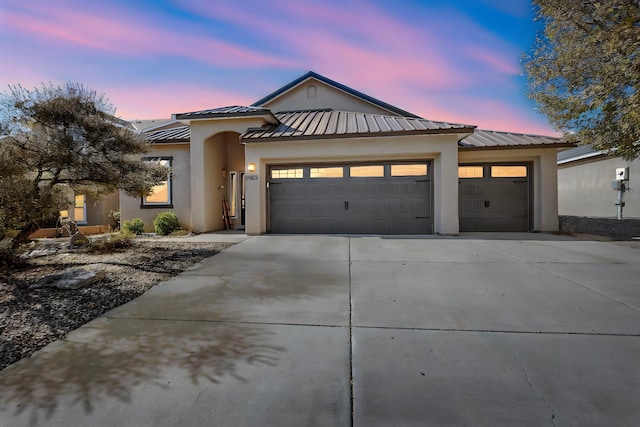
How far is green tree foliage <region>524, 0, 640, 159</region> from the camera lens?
5.95 m

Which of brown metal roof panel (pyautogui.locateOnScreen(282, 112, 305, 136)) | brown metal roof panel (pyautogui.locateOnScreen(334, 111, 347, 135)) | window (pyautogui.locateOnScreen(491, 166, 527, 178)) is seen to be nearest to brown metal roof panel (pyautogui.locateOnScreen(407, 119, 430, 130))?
brown metal roof panel (pyautogui.locateOnScreen(334, 111, 347, 135))

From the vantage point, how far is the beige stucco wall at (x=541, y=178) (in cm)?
1030

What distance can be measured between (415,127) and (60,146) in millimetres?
9451

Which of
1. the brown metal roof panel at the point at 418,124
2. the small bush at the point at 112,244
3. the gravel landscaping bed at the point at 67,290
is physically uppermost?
the brown metal roof panel at the point at 418,124

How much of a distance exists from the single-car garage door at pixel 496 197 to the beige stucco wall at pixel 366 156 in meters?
1.50

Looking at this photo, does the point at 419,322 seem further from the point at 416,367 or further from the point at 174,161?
the point at 174,161

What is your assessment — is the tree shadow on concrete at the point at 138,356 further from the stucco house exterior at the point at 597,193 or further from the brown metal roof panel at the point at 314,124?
the stucco house exterior at the point at 597,193

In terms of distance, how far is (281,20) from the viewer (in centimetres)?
841

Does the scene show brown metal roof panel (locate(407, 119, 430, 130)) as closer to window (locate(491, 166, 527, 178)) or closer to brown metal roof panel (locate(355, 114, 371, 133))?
brown metal roof panel (locate(355, 114, 371, 133))

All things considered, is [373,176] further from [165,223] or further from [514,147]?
[165,223]

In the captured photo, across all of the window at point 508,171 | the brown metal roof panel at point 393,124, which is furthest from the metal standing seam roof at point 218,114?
the window at point 508,171

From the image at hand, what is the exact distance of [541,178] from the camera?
10.4m

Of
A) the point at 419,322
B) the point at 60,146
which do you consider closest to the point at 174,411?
the point at 419,322

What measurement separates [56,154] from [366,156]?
7.97m
